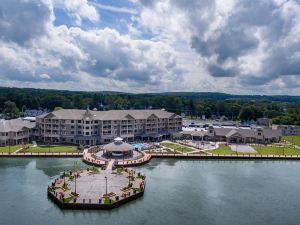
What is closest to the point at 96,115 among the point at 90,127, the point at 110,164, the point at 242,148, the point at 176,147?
the point at 90,127

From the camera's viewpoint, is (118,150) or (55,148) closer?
(118,150)

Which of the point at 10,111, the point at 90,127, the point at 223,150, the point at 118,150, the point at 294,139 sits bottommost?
the point at 223,150

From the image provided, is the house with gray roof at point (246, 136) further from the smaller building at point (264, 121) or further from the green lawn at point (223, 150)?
the smaller building at point (264, 121)

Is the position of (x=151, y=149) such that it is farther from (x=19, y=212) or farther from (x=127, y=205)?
(x=19, y=212)

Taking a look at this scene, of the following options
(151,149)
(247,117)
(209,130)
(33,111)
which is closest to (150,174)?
(151,149)

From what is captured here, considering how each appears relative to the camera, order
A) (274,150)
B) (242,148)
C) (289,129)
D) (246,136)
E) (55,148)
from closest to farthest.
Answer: (55,148) < (274,150) < (242,148) < (246,136) < (289,129)

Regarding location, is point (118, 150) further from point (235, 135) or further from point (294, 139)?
point (294, 139)
